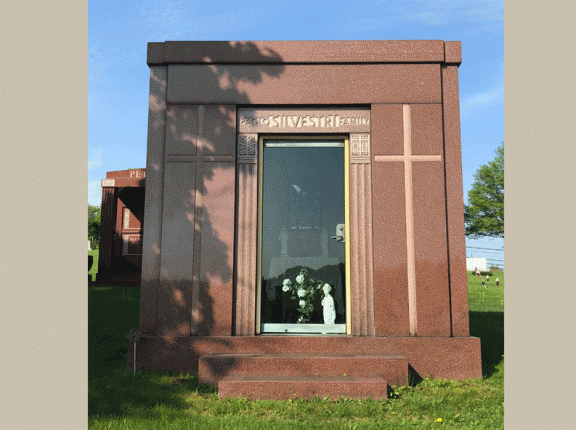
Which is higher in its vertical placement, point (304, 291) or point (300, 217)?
point (300, 217)

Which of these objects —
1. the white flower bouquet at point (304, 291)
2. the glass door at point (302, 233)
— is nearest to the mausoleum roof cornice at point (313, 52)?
the glass door at point (302, 233)

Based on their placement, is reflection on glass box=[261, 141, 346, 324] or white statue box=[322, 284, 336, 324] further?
reflection on glass box=[261, 141, 346, 324]

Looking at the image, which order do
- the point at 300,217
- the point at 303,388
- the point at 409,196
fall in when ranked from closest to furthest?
the point at 303,388, the point at 409,196, the point at 300,217

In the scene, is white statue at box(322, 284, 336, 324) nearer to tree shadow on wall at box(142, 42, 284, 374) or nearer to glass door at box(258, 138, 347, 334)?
glass door at box(258, 138, 347, 334)

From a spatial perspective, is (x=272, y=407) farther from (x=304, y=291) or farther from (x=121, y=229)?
(x=121, y=229)

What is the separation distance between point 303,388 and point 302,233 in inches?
93.4

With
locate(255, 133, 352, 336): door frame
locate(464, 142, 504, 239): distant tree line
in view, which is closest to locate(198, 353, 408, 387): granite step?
locate(255, 133, 352, 336): door frame

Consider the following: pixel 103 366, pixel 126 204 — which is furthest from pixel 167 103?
pixel 126 204

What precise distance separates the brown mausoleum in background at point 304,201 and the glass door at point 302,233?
2 cm

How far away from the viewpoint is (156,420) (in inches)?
172

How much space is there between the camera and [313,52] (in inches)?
264

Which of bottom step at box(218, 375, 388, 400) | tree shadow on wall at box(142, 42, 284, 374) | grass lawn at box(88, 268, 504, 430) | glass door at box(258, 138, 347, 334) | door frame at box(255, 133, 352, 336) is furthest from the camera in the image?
glass door at box(258, 138, 347, 334)

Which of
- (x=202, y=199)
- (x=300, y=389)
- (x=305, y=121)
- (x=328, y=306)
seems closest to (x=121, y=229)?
(x=202, y=199)

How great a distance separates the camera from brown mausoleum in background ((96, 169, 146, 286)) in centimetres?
1892
